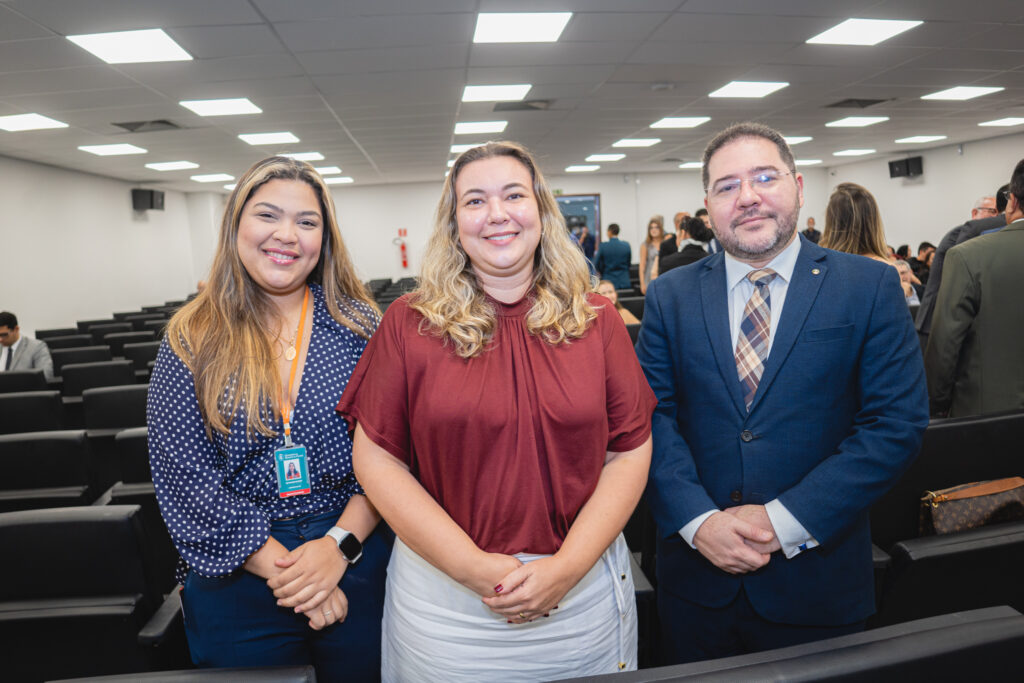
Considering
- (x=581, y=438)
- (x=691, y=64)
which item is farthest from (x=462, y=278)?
(x=691, y=64)

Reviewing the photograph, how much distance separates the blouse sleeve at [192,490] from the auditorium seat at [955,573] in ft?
4.72

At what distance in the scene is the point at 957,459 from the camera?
1.52 m

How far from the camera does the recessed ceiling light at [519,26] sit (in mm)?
4023

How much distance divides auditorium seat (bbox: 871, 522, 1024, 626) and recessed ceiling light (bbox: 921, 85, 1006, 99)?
7.58m

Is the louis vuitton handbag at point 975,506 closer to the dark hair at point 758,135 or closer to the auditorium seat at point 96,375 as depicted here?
the dark hair at point 758,135

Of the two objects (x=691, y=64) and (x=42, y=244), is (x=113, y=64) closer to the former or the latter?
(x=691, y=64)

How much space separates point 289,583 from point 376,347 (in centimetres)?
51

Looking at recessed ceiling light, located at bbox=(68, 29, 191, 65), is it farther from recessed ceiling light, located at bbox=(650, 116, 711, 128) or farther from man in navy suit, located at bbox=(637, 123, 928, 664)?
recessed ceiling light, located at bbox=(650, 116, 711, 128)

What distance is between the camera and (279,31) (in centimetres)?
397

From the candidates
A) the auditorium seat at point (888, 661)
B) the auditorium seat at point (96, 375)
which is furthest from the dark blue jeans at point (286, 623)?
the auditorium seat at point (96, 375)

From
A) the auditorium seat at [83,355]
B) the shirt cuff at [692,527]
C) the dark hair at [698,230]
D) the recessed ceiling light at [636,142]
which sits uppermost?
the recessed ceiling light at [636,142]

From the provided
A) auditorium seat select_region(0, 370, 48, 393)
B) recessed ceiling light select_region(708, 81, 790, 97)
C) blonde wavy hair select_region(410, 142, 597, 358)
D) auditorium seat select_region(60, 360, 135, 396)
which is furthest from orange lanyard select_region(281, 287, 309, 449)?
recessed ceiling light select_region(708, 81, 790, 97)

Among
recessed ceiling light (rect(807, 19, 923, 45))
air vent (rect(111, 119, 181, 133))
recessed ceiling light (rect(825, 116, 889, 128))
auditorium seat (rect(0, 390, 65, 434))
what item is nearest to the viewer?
auditorium seat (rect(0, 390, 65, 434))

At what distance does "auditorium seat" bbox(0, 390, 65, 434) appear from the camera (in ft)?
9.06
